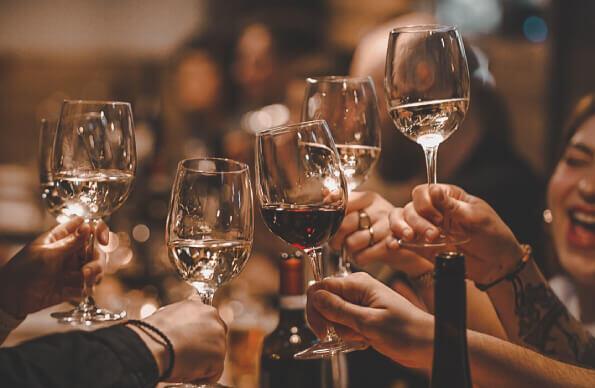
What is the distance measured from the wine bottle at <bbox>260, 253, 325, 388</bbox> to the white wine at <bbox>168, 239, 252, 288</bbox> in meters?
0.25

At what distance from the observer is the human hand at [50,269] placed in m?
1.33

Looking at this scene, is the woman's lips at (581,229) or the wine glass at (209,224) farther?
the woman's lips at (581,229)

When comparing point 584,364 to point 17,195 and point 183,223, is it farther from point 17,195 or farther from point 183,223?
point 17,195

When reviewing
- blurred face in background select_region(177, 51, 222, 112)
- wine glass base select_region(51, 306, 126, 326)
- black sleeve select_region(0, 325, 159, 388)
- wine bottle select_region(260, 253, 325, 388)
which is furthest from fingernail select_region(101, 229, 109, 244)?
blurred face in background select_region(177, 51, 222, 112)

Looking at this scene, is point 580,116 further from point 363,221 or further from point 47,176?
point 47,176

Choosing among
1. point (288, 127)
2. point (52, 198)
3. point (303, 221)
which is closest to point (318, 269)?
point (303, 221)

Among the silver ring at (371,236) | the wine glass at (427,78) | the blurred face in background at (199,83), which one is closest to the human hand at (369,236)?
the silver ring at (371,236)

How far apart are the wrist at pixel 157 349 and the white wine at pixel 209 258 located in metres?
0.12

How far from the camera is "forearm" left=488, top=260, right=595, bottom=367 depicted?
1374mm

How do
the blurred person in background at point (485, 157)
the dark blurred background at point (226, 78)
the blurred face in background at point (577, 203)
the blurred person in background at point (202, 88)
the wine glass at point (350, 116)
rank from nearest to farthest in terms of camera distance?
the wine glass at point (350, 116)
the blurred face in background at point (577, 203)
the blurred person in background at point (485, 157)
the dark blurred background at point (226, 78)
the blurred person in background at point (202, 88)

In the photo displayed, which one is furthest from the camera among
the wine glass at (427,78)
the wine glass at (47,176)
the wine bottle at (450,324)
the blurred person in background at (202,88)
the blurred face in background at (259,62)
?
the blurred person in background at (202,88)

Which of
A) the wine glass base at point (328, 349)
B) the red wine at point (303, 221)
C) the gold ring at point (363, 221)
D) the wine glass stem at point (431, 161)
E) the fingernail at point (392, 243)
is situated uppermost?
the wine glass stem at point (431, 161)

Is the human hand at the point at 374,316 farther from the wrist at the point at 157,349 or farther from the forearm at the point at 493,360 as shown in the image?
the wrist at the point at 157,349

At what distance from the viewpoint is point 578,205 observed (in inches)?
75.7
